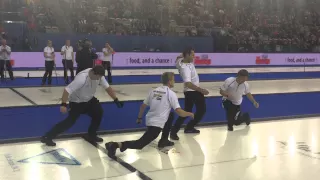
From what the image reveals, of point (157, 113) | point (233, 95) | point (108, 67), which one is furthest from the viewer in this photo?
point (108, 67)

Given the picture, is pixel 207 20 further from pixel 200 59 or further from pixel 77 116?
pixel 77 116

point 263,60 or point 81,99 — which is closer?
point 81,99

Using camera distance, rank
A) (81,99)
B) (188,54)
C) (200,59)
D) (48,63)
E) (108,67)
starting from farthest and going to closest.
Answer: (200,59) → (108,67) → (48,63) → (188,54) → (81,99)

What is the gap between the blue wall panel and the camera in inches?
267

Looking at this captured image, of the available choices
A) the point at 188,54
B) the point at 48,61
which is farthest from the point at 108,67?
A: the point at 188,54

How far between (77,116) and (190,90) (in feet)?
6.81

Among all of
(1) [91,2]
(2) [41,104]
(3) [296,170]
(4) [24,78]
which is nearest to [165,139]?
(3) [296,170]

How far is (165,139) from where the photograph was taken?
5871 millimetres

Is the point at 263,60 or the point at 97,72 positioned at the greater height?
the point at 97,72

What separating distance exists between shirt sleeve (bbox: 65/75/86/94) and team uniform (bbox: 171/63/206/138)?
5.82 ft

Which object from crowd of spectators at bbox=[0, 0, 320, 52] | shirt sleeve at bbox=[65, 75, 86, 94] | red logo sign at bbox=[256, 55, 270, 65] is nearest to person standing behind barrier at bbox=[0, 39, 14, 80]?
crowd of spectators at bbox=[0, 0, 320, 52]

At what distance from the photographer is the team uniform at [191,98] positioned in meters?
6.40

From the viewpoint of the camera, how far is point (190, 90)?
Answer: 21.9ft

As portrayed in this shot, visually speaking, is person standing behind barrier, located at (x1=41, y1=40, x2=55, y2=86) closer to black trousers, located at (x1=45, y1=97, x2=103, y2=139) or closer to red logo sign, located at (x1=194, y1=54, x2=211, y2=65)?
black trousers, located at (x1=45, y1=97, x2=103, y2=139)
